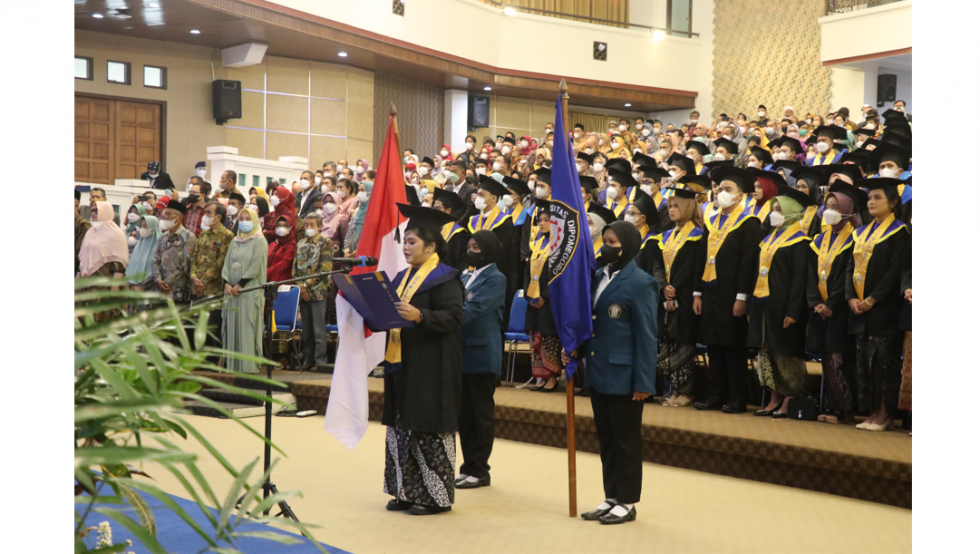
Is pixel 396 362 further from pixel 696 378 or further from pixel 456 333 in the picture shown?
pixel 696 378

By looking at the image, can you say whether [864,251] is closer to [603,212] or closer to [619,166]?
[603,212]

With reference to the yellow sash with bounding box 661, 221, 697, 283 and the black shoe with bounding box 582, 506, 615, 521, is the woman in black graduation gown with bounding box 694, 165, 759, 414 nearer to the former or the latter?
the yellow sash with bounding box 661, 221, 697, 283

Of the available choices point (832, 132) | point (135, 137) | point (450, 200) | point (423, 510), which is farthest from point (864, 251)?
point (135, 137)

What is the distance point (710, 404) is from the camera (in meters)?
6.43

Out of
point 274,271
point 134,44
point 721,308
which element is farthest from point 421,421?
point 134,44

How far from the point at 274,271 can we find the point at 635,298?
5104mm

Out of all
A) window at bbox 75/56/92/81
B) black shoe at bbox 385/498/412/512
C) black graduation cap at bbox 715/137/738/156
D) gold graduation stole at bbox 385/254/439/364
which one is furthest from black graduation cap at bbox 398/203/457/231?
window at bbox 75/56/92/81

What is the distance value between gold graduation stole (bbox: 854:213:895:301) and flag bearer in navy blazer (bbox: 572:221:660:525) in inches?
75.3

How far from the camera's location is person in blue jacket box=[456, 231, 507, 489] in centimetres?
515

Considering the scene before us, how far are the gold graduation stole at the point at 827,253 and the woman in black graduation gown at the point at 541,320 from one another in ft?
6.28

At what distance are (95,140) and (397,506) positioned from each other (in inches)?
585

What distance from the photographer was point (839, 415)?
19.5 ft

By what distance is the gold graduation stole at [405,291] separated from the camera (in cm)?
462

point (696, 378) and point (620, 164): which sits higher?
point (620, 164)
